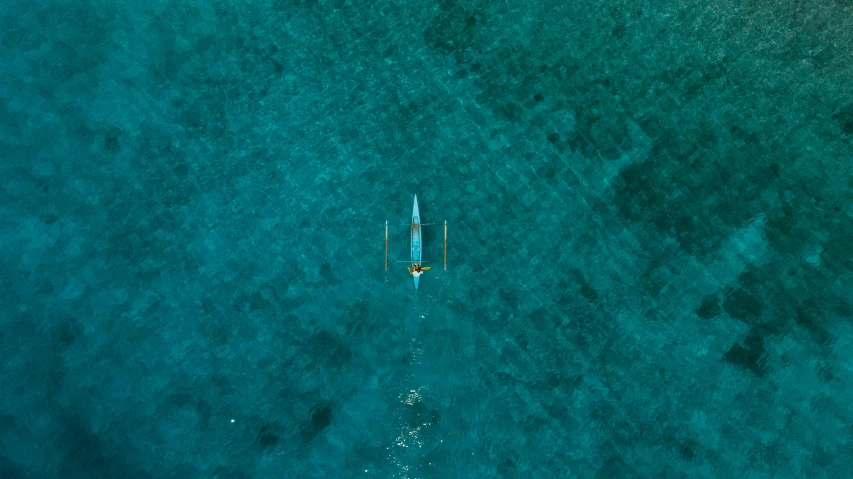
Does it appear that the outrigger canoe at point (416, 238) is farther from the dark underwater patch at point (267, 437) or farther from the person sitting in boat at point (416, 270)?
the dark underwater patch at point (267, 437)

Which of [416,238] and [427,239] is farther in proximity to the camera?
[427,239]

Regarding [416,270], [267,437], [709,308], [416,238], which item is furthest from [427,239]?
[709,308]

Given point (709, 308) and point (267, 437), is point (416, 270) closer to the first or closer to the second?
point (267, 437)

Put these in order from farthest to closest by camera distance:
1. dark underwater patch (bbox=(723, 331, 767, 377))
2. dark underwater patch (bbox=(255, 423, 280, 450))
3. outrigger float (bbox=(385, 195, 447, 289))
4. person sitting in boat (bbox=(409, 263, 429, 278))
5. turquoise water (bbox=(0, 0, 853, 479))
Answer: outrigger float (bbox=(385, 195, 447, 289)) → person sitting in boat (bbox=(409, 263, 429, 278)) → dark underwater patch (bbox=(723, 331, 767, 377)) → turquoise water (bbox=(0, 0, 853, 479)) → dark underwater patch (bbox=(255, 423, 280, 450))

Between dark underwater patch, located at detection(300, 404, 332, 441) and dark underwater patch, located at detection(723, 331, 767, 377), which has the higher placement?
dark underwater patch, located at detection(300, 404, 332, 441)

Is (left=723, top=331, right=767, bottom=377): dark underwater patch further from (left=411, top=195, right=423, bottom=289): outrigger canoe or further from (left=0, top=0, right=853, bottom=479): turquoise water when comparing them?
(left=411, top=195, right=423, bottom=289): outrigger canoe

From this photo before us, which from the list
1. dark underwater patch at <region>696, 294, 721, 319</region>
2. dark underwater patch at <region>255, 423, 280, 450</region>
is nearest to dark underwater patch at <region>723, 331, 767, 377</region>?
dark underwater patch at <region>696, 294, 721, 319</region>

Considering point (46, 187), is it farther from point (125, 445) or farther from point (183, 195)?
point (125, 445)

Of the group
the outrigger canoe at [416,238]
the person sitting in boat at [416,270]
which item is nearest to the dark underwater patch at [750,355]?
the person sitting in boat at [416,270]

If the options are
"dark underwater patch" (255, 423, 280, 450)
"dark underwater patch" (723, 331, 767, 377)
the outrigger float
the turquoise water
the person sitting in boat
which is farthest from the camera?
the outrigger float
